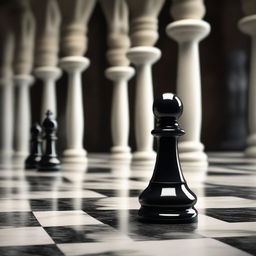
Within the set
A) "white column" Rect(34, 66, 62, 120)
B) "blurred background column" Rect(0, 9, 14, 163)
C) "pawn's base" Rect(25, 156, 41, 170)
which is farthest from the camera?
"blurred background column" Rect(0, 9, 14, 163)

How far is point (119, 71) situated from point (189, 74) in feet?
8.26

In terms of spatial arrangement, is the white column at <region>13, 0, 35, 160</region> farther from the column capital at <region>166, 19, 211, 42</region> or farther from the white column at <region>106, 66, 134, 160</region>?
the column capital at <region>166, 19, 211, 42</region>

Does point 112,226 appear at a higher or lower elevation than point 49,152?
lower

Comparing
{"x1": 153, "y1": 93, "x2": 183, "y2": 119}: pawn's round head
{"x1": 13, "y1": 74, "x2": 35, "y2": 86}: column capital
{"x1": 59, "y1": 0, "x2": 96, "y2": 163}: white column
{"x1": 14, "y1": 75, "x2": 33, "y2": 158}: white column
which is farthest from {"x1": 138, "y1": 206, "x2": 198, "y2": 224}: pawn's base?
{"x1": 13, "y1": 74, "x2": 35, "y2": 86}: column capital

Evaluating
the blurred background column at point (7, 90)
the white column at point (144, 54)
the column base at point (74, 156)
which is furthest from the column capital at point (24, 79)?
the white column at point (144, 54)

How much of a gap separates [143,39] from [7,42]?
20.2ft

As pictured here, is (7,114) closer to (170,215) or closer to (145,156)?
(145,156)

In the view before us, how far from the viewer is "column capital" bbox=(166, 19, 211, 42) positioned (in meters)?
4.87

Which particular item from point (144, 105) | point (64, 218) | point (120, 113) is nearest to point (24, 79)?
point (120, 113)

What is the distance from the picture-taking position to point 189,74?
5.06 metres

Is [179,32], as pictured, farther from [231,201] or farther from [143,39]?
[231,201]

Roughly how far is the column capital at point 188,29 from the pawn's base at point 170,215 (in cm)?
335

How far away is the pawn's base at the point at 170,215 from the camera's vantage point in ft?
5.60

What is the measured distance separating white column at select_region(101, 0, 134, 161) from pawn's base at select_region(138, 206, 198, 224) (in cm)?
566
